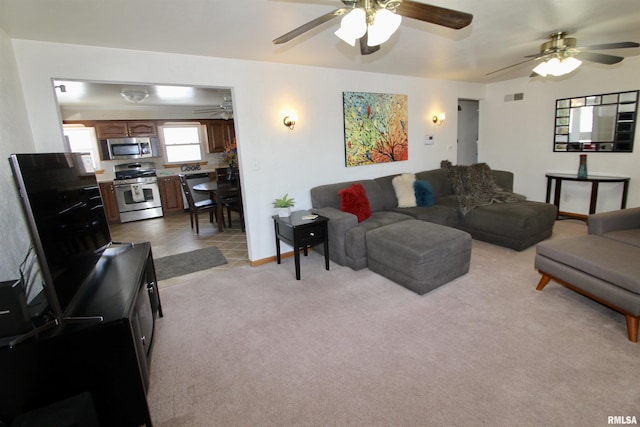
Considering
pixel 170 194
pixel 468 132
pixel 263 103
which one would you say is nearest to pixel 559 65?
pixel 263 103

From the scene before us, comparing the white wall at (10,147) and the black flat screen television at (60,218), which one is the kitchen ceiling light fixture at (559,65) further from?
the white wall at (10,147)

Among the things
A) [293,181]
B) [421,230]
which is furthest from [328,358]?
[293,181]

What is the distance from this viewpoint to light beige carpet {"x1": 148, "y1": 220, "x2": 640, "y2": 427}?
1735 mm

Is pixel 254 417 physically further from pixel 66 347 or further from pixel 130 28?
pixel 130 28

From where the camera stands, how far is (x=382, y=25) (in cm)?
167

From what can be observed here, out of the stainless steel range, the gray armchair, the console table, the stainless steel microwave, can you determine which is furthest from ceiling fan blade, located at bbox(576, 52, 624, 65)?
the stainless steel microwave

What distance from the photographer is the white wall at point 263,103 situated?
2686 millimetres

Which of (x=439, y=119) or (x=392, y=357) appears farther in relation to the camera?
(x=439, y=119)

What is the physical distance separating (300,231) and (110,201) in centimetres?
546

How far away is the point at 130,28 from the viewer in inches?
98.0

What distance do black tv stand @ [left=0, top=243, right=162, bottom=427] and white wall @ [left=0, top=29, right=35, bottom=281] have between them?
503mm

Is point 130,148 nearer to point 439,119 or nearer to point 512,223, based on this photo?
point 439,119

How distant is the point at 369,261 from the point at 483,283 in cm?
118

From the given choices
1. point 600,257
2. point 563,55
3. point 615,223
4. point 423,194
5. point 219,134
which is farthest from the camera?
point 219,134
